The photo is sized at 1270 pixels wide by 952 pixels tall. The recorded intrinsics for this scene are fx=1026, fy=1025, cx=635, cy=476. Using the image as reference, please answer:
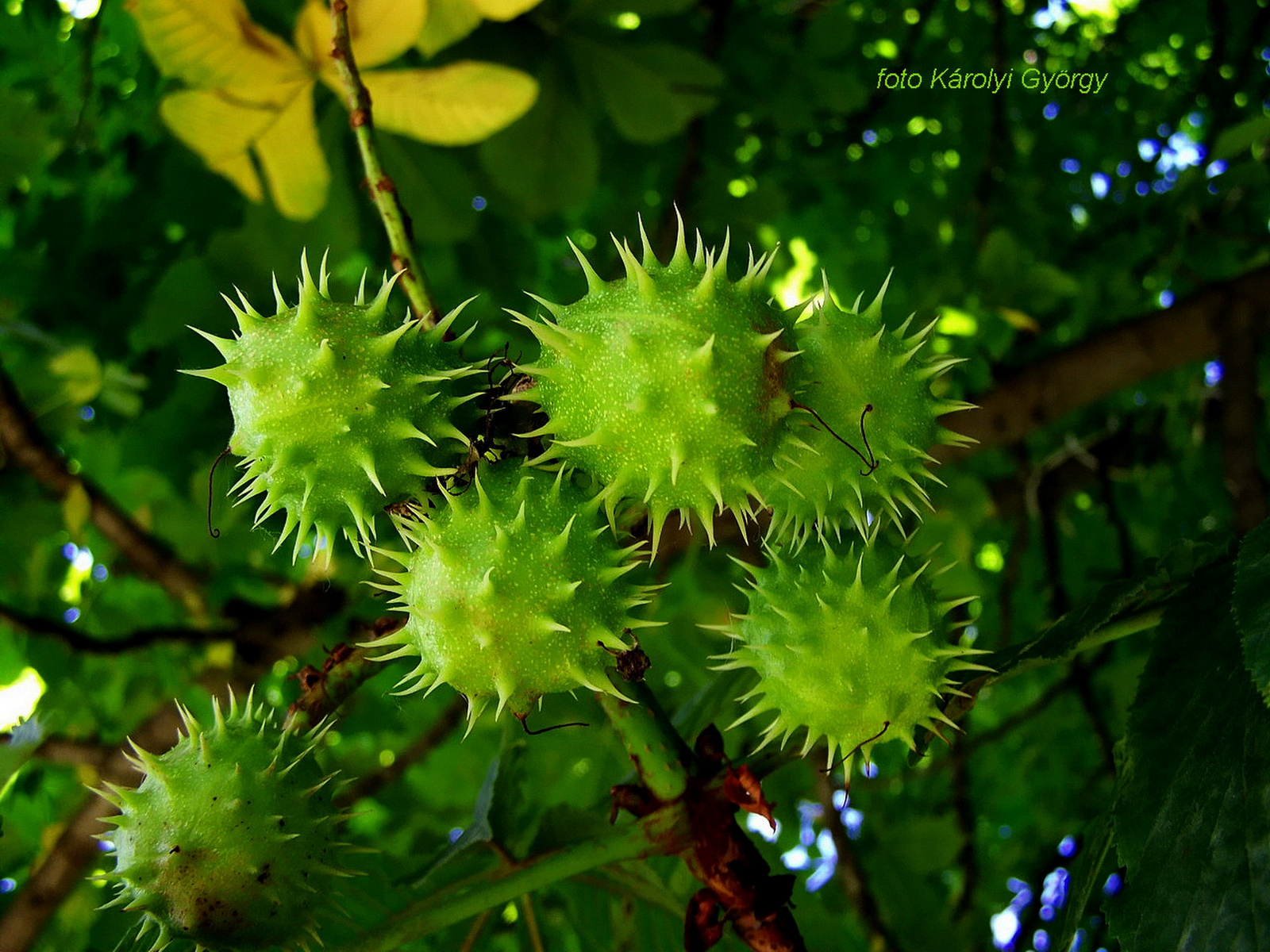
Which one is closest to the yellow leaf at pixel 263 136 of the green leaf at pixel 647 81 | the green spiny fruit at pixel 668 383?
the green leaf at pixel 647 81

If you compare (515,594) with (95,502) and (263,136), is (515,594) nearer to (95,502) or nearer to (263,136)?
(263,136)

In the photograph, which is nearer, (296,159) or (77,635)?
(296,159)

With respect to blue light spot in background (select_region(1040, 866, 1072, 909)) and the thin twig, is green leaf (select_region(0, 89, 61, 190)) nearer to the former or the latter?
the thin twig

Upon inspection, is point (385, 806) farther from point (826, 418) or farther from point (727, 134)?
point (826, 418)

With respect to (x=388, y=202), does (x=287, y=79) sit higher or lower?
lower

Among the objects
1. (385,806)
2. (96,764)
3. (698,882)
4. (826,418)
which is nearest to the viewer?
(826,418)

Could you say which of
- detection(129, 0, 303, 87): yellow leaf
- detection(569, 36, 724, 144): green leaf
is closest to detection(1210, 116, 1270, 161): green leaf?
detection(569, 36, 724, 144): green leaf

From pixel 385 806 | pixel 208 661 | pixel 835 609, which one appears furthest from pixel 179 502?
pixel 835 609

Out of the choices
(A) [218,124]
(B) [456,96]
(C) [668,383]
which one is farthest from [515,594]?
(A) [218,124]
